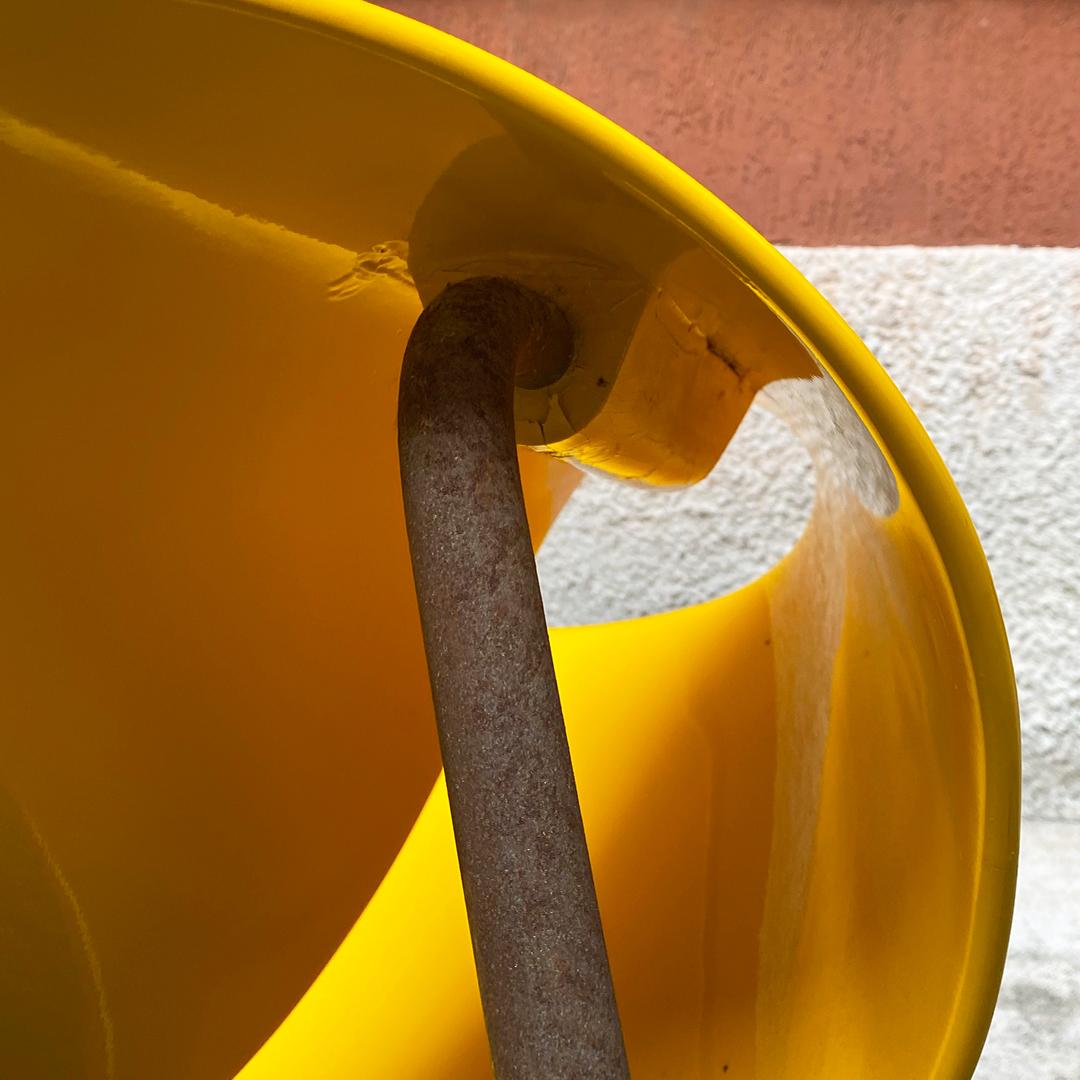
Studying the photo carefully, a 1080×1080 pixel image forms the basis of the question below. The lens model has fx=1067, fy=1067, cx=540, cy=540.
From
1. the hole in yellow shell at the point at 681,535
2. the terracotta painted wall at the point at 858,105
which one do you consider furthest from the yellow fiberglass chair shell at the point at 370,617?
the terracotta painted wall at the point at 858,105

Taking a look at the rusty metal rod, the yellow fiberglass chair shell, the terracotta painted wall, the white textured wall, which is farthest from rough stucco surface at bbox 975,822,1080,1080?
the terracotta painted wall

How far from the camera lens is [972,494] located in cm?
66

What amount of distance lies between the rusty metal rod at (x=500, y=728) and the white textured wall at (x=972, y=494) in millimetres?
347

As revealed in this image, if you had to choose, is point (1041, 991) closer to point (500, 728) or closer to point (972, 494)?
point (972, 494)

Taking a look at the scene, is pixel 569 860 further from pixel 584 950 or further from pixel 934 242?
pixel 934 242

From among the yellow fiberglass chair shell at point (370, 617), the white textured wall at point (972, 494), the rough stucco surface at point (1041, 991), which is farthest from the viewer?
the white textured wall at point (972, 494)

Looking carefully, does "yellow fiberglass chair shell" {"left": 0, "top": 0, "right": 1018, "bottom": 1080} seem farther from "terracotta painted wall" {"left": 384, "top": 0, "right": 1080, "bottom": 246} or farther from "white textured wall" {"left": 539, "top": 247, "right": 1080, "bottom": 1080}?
"terracotta painted wall" {"left": 384, "top": 0, "right": 1080, "bottom": 246}

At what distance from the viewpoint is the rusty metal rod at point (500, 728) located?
0.27 meters

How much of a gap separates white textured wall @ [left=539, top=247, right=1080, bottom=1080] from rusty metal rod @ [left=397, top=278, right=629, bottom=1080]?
347 millimetres

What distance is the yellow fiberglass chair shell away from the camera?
255 millimetres

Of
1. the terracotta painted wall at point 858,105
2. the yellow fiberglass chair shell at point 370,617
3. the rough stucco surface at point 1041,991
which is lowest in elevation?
the rough stucco surface at point 1041,991

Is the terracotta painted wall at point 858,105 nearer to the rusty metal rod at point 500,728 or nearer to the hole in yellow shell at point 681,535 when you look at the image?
the hole in yellow shell at point 681,535

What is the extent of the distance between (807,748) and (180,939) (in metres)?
0.27

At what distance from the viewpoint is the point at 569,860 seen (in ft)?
0.92
